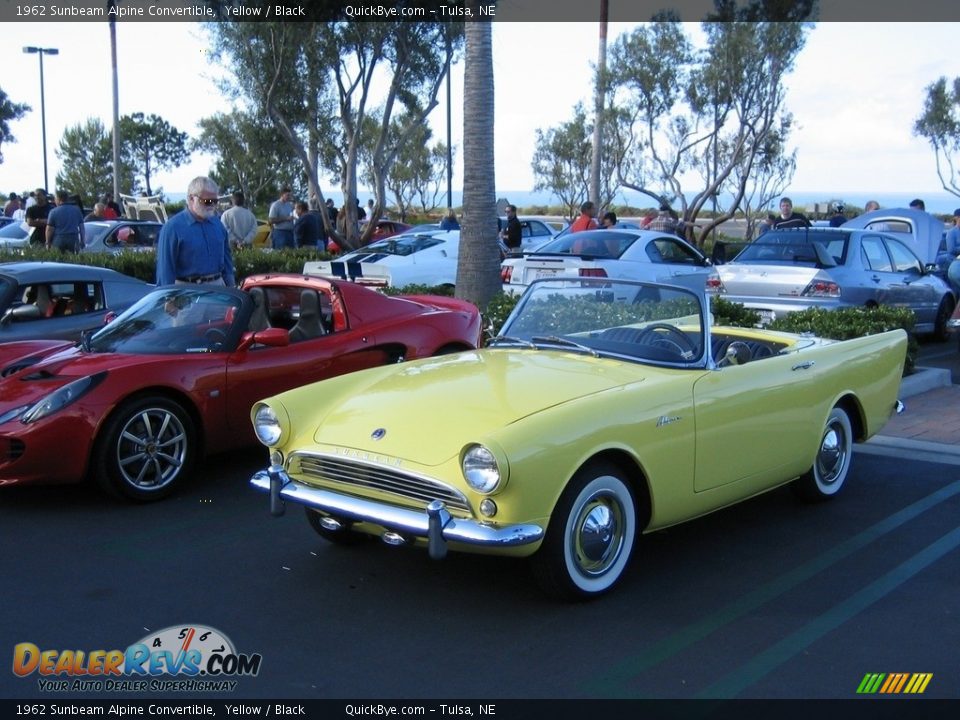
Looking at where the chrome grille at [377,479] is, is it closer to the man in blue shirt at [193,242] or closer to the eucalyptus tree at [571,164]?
the man in blue shirt at [193,242]

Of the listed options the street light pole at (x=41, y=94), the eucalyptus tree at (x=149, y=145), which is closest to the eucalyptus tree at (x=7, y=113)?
the street light pole at (x=41, y=94)

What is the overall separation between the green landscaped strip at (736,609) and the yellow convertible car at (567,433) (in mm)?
471

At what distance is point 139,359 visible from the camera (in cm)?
630

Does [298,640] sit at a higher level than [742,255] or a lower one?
lower

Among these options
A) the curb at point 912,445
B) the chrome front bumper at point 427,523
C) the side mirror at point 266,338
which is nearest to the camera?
the chrome front bumper at point 427,523

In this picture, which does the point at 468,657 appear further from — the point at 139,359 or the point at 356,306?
the point at 356,306

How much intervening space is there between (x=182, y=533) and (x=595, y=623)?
248 centimetres

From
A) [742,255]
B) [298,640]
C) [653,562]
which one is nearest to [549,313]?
[653,562]

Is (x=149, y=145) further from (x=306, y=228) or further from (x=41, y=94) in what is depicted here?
(x=306, y=228)

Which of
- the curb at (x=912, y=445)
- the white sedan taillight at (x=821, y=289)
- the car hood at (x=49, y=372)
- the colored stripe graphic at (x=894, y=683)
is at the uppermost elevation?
the white sedan taillight at (x=821, y=289)

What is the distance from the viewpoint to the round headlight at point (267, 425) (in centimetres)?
493

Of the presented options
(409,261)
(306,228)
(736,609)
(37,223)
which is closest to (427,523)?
(736,609)

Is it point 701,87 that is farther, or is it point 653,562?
point 701,87
